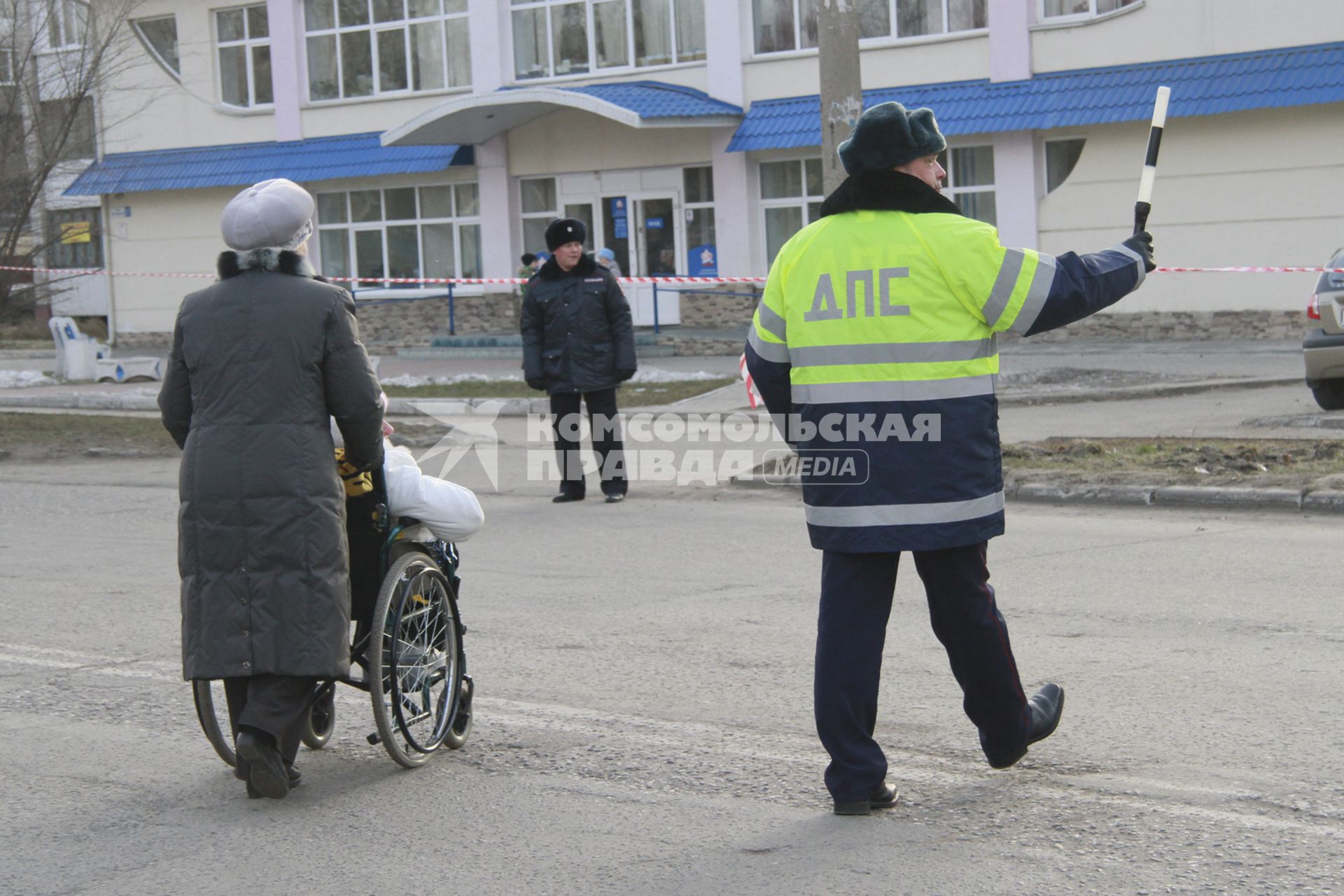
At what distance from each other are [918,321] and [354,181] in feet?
98.1

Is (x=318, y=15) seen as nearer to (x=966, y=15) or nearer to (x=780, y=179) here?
(x=780, y=179)

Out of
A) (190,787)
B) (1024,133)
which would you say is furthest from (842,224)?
(1024,133)

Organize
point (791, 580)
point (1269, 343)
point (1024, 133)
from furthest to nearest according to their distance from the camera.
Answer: point (1024, 133) → point (1269, 343) → point (791, 580)

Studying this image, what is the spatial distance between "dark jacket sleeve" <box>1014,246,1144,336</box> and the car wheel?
10.1 meters

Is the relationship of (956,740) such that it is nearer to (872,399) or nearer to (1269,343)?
(872,399)

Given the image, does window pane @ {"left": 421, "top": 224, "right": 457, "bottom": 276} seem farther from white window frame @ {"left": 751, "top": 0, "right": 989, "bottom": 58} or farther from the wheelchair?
the wheelchair

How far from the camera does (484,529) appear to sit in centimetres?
1039

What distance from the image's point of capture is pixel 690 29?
29.0 meters

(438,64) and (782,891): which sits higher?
(438,64)

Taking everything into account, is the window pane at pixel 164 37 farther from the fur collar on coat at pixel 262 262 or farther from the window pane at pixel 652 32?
the fur collar on coat at pixel 262 262

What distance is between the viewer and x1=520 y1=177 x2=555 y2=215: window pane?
102ft

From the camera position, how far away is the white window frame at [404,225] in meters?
31.9

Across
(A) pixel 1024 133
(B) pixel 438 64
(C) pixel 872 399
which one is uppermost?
(B) pixel 438 64

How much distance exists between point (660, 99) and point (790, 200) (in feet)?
9.37
